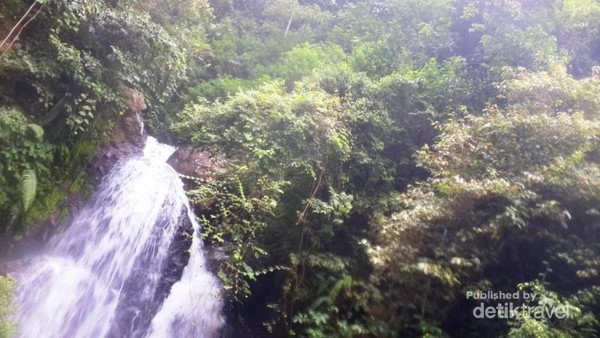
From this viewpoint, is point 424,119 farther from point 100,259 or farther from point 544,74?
point 100,259

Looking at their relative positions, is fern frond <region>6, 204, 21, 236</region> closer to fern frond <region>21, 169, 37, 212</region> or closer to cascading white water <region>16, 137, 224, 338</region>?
fern frond <region>21, 169, 37, 212</region>

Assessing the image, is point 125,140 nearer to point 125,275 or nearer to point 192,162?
point 192,162

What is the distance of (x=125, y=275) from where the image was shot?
7176mm

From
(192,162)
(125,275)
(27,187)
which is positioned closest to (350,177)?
(192,162)

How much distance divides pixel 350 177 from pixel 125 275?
15.7ft

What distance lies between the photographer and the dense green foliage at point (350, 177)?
636 cm

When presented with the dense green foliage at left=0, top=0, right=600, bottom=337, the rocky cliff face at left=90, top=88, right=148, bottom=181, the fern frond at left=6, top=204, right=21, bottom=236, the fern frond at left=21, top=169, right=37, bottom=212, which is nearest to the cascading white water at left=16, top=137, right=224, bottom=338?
the rocky cliff face at left=90, top=88, right=148, bottom=181

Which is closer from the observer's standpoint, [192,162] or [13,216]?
[13,216]

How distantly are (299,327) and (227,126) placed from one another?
4.26 meters

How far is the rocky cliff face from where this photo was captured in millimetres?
8398

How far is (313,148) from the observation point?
820cm

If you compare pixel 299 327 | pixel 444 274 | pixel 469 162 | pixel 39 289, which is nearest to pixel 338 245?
pixel 299 327

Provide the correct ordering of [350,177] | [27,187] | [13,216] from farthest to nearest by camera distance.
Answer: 1. [350,177]
2. [13,216]
3. [27,187]

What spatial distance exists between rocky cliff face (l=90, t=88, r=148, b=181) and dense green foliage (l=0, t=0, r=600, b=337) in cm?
31
